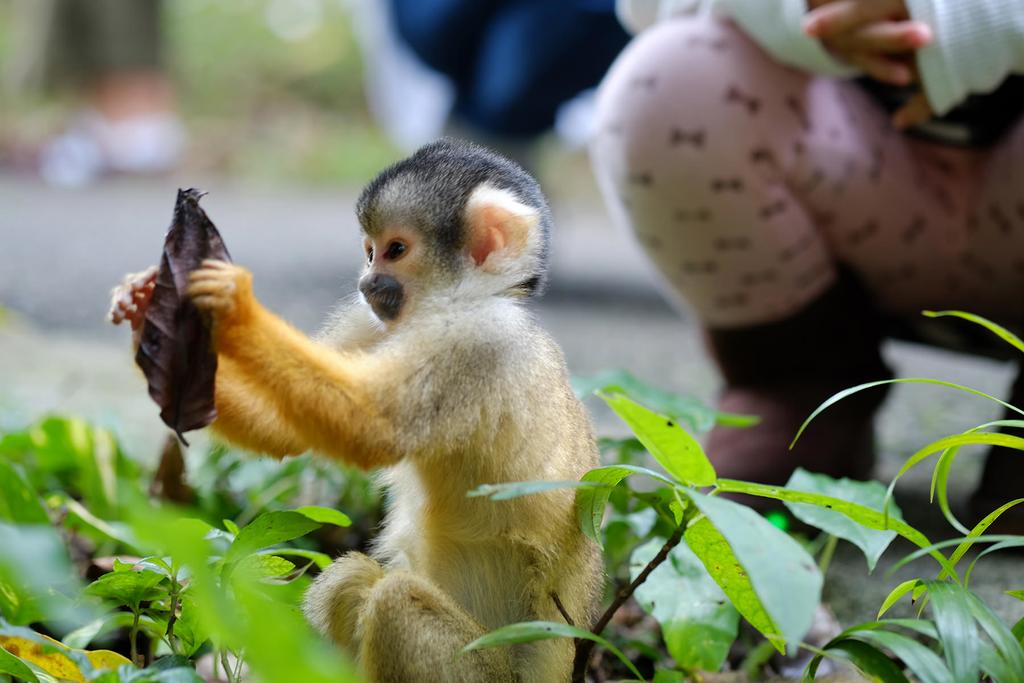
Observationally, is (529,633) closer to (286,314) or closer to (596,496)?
(596,496)

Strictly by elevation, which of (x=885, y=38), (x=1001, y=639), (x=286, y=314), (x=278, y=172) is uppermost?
(x=885, y=38)

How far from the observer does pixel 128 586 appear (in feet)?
4.06

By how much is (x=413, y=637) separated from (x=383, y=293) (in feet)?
1.43

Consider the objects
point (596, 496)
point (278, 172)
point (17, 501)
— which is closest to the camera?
point (596, 496)

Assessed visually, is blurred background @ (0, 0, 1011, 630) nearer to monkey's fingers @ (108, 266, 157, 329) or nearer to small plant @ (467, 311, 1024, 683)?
monkey's fingers @ (108, 266, 157, 329)

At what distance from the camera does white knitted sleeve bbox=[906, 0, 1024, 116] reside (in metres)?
1.93

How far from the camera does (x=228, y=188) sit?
329 inches

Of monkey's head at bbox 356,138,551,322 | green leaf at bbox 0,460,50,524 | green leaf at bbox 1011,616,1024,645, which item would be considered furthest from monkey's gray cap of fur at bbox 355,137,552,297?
green leaf at bbox 1011,616,1024,645

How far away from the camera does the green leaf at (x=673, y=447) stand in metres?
1.10

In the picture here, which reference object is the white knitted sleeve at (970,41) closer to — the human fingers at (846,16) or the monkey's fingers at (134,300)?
the human fingers at (846,16)

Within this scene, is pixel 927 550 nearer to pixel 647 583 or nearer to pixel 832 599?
pixel 647 583

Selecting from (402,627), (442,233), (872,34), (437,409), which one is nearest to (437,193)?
(442,233)

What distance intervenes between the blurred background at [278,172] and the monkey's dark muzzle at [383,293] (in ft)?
0.69

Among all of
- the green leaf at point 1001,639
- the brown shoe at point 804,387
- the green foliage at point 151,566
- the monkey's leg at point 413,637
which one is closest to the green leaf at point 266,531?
the green foliage at point 151,566
